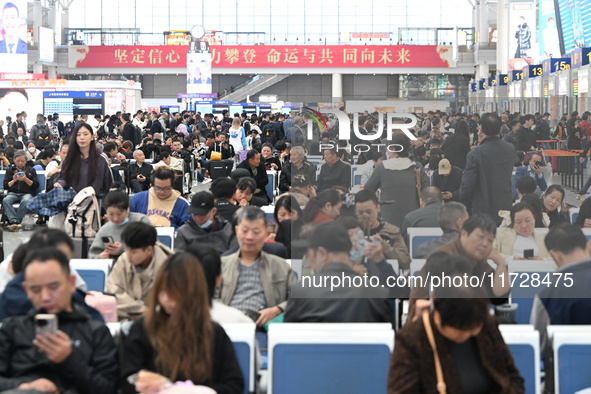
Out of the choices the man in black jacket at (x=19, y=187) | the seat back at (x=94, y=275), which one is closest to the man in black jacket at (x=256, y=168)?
the man in black jacket at (x=19, y=187)

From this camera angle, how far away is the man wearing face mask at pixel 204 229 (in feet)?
22.9

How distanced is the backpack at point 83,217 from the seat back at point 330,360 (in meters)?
4.61

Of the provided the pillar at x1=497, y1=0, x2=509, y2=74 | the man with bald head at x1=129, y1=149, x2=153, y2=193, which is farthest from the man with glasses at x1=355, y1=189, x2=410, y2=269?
the pillar at x1=497, y1=0, x2=509, y2=74

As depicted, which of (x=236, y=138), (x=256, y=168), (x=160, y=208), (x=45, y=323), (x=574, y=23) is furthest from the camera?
(x=574, y=23)

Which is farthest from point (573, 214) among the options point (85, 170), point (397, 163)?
point (85, 170)

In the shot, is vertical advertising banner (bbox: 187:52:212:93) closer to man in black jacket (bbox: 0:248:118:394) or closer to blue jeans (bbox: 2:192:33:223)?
blue jeans (bbox: 2:192:33:223)

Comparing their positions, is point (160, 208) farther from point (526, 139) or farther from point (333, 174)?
point (333, 174)

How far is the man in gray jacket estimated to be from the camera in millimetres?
5312

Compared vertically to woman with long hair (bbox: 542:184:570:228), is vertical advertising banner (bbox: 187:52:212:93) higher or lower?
higher

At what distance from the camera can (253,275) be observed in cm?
537

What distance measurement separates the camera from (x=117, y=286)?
5363 mm

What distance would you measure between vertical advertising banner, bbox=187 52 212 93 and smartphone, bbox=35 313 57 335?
3368 cm

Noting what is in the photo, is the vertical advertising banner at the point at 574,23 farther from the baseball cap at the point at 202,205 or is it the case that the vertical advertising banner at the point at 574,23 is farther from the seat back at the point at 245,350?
the seat back at the point at 245,350

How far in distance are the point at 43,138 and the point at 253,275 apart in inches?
798
